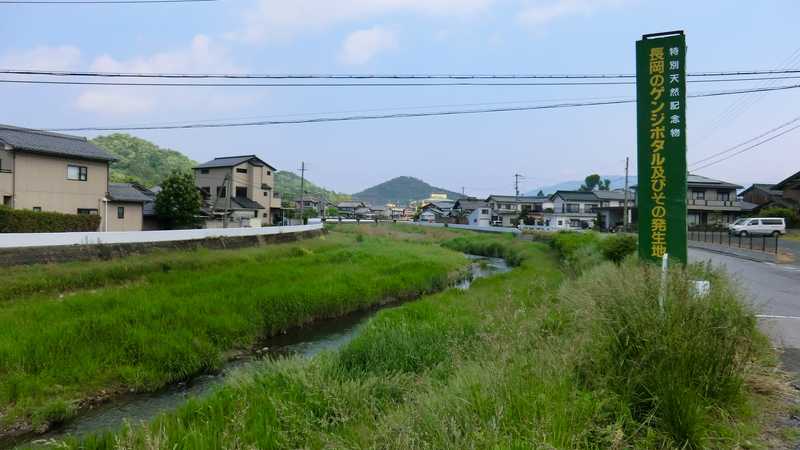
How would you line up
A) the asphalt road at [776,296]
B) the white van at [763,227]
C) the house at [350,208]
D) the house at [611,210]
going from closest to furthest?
the asphalt road at [776,296]
the white van at [763,227]
the house at [611,210]
the house at [350,208]

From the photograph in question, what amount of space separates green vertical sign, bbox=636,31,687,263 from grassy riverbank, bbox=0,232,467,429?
379 inches

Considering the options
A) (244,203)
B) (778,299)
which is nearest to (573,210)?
(244,203)

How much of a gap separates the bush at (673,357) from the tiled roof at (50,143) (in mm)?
30905

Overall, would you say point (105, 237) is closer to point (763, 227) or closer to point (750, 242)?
point (750, 242)

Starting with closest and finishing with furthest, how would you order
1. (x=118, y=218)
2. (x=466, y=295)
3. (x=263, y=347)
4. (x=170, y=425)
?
1. (x=170, y=425)
2. (x=263, y=347)
3. (x=466, y=295)
4. (x=118, y=218)

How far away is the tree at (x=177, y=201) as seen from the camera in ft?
101

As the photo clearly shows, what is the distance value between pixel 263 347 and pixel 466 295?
7.08 meters

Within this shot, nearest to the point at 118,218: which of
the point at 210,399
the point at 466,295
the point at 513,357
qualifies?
the point at 466,295

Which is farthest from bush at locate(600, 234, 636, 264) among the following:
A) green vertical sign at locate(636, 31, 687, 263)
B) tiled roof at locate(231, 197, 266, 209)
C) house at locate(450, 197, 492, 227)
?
house at locate(450, 197, 492, 227)

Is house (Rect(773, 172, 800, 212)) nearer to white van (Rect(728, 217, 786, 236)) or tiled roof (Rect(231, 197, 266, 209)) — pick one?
white van (Rect(728, 217, 786, 236))

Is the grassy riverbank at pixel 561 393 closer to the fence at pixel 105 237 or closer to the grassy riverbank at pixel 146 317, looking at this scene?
the grassy riverbank at pixel 146 317

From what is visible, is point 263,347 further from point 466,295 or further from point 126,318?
point 466,295

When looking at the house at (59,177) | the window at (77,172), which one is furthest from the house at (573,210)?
the window at (77,172)

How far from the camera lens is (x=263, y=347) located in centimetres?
1173
